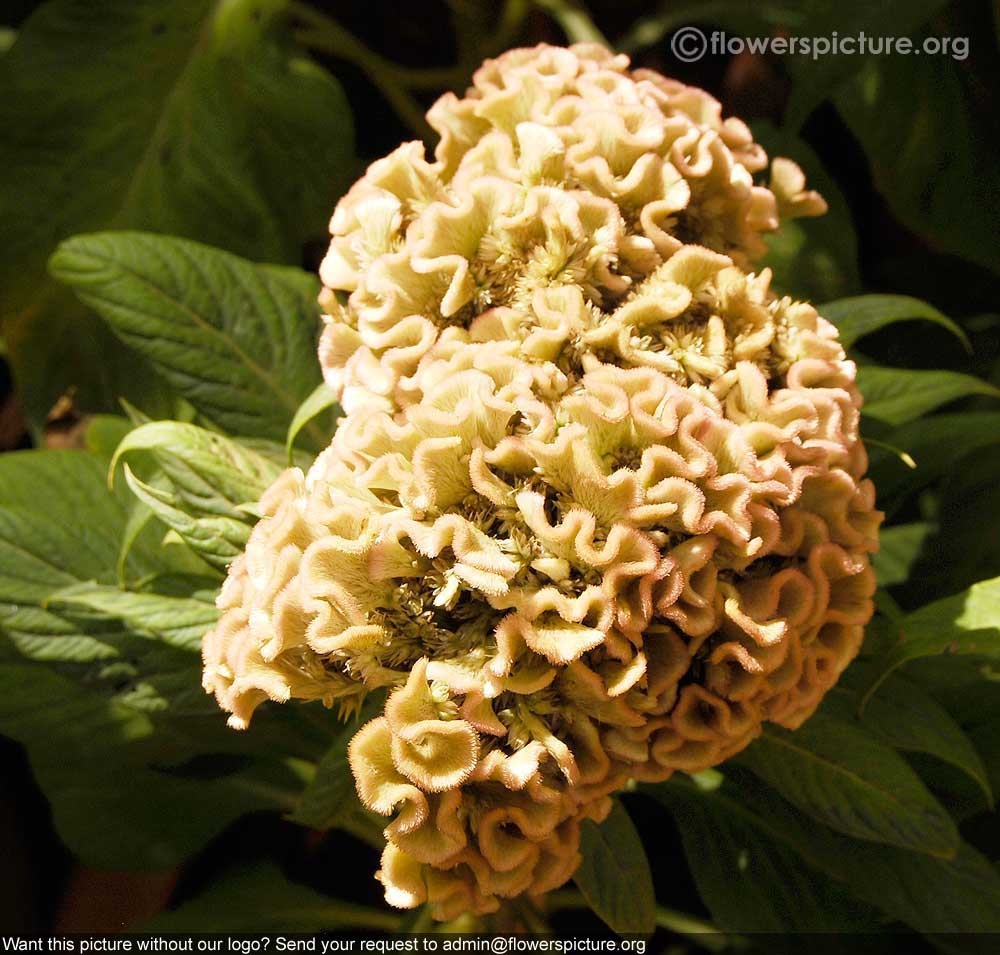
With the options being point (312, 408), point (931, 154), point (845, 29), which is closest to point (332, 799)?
point (312, 408)

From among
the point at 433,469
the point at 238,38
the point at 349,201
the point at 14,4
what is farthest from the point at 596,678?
the point at 14,4

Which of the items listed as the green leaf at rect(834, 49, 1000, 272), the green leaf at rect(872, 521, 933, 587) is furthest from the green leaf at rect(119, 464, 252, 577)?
the green leaf at rect(834, 49, 1000, 272)

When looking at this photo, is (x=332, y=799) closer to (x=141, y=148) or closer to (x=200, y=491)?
(x=200, y=491)

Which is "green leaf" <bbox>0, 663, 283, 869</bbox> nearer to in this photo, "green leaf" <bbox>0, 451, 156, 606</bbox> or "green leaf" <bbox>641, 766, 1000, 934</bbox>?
"green leaf" <bbox>0, 451, 156, 606</bbox>

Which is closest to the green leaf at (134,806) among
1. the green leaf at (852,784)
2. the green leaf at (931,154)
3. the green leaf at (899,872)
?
the green leaf at (899,872)

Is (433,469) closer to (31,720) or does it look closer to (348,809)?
(348,809)
